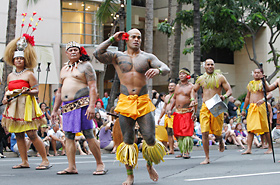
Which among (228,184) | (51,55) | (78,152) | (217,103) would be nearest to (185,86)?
(217,103)

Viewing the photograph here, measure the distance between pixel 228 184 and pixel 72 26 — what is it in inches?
944

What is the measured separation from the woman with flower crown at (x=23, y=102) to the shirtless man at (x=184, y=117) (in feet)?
14.1

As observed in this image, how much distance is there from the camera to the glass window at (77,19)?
29984mm

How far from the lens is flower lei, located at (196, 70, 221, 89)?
11406 millimetres

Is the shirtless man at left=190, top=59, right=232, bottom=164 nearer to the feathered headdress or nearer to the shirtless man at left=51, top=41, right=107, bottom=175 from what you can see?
the shirtless man at left=51, top=41, right=107, bottom=175

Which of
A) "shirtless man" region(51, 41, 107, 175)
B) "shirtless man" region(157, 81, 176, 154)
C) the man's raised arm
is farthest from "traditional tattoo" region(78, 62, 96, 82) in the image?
"shirtless man" region(157, 81, 176, 154)

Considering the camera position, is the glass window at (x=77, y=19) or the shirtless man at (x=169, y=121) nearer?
the shirtless man at (x=169, y=121)

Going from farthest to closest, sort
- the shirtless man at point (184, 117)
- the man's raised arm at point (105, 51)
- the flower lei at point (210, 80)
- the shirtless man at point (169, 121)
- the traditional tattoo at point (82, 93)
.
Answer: the shirtless man at point (169, 121), the shirtless man at point (184, 117), the flower lei at point (210, 80), the traditional tattoo at point (82, 93), the man's raised arm at point (105, 51)

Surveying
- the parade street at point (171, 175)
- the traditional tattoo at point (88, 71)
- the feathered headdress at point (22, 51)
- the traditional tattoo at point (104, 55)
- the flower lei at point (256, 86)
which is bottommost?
the parade street at point (171, 175)

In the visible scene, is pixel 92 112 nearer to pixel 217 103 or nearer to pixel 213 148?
pixel 217 103

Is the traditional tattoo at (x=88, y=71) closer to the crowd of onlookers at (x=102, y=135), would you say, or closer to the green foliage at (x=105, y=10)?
the crowd of onlookers at (x=102, y=135)

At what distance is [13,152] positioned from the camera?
48.3 feet

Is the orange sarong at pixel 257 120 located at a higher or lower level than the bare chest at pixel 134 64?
lower

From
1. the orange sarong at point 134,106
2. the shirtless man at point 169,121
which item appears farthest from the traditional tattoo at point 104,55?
the shirtless man at point 169,121
